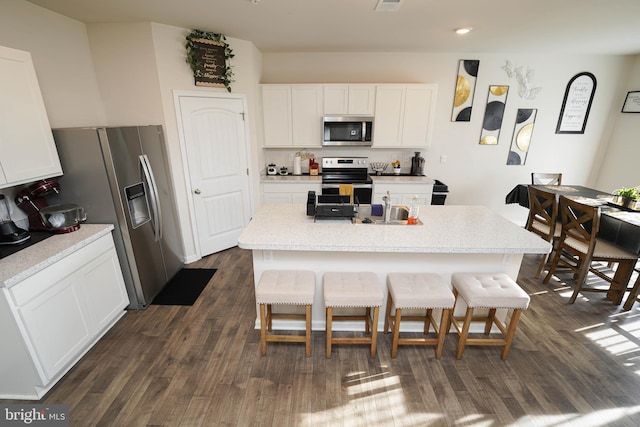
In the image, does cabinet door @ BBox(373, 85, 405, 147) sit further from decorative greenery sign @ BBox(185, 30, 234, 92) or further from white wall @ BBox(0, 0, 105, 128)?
white wall @ BBox(0, 0, 105, 128)

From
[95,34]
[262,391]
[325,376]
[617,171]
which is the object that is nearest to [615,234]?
[617,171]

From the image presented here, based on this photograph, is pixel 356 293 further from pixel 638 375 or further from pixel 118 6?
pixel 118 6

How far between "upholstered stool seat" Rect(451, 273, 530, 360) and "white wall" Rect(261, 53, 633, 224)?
9.68ft

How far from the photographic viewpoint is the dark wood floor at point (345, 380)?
67.2 inches

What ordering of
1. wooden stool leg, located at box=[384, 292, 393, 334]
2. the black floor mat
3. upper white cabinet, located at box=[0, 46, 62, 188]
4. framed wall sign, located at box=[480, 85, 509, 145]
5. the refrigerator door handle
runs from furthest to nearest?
framed wall sign, located at box=[480, 85, 509, 145], the black floor mat, the refrigerator door handle, wooden stool leg, located at box=[384, 292, 393, 334], upper white cabinet, located at box=[0, 46, 62, 188]

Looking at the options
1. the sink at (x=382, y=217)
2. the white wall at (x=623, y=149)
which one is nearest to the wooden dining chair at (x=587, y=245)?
the sink at (x=382, y=217)

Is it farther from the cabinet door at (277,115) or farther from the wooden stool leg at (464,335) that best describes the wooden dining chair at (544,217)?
the cabinet door at (277,115)

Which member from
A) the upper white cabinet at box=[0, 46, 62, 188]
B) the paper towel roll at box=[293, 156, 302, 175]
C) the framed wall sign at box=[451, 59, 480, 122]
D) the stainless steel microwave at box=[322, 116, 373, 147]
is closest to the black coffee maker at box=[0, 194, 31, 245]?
the upper white cabinet at box=[0, 46, 62, 188]

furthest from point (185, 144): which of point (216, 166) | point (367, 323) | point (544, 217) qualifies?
point (544, 217)

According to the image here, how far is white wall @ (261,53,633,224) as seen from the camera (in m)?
4.23

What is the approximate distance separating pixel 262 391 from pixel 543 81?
5653 mm

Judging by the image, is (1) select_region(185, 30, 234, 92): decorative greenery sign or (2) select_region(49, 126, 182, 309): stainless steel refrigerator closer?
(2) select_region(49, 126, 182, 309): stainless steel refrigerator

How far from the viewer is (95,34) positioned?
112 inches

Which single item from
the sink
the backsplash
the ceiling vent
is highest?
the ceiling vent
